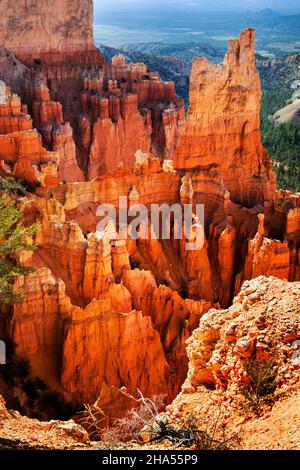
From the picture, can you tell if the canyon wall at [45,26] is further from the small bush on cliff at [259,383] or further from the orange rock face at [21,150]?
the small bush on cliff at [259,383]

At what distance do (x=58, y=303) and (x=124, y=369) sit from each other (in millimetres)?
2412

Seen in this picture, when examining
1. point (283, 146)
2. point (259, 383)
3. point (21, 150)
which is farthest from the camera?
point (283, 146)

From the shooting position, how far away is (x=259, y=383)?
7.78 meters

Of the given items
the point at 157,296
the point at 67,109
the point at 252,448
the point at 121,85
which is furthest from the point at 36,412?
the point at 121,85

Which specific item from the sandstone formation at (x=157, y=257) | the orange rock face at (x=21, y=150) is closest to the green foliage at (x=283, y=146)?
the sandstone formation at (x=157, y=257)

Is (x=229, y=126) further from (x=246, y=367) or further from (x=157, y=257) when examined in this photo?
(x=246, y=367)

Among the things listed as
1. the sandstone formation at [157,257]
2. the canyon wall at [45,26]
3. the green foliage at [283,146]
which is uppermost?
the canyon wall at [45,26]

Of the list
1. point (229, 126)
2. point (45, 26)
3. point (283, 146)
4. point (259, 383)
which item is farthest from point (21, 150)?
point (283, 146)

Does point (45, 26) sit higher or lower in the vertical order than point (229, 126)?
higher

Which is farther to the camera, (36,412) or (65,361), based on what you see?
(65,361)

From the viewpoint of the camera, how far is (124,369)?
15273 millimetres

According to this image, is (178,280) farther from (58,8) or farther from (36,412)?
(58,8)

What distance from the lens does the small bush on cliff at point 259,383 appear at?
7.69 meters

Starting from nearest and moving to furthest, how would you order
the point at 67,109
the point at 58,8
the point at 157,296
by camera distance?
1. the point at 157,296
2. the point at 67,109
3. the point at 58,8
